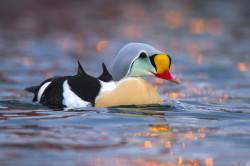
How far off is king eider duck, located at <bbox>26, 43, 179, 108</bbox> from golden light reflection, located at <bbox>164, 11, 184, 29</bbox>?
12833 millimetres

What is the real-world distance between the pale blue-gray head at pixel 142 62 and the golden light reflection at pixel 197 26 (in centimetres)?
1182

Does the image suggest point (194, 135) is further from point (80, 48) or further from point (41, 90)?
point (80, 48)

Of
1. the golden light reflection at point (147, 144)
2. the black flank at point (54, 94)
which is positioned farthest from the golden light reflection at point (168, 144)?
the black flank at point (54, 94)

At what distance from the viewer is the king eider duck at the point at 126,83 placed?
25.4 feet

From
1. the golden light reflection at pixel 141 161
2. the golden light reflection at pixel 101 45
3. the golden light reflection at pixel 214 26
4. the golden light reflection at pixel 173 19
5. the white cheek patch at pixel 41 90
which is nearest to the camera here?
the golden light reflection at pixel 141 161

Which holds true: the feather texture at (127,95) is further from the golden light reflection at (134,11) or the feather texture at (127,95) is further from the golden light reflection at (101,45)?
the golden light reflection at (134,11)

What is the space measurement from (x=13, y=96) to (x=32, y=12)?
13608 mm

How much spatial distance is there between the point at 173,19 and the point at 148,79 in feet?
32.3

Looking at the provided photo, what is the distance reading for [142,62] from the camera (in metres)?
7.82

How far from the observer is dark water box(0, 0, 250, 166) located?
582 cm

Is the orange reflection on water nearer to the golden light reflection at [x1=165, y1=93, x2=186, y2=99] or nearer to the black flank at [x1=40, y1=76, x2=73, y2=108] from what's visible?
the black flank at [x1=40, y1=76, x2=73, y2=108]

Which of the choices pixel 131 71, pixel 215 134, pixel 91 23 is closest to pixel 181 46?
pixel 91 23

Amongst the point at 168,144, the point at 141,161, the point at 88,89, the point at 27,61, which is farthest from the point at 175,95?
the point at 141,161

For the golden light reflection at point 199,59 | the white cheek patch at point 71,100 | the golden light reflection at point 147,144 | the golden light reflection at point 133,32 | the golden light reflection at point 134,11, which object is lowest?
the golden light reflection at point 147,144
